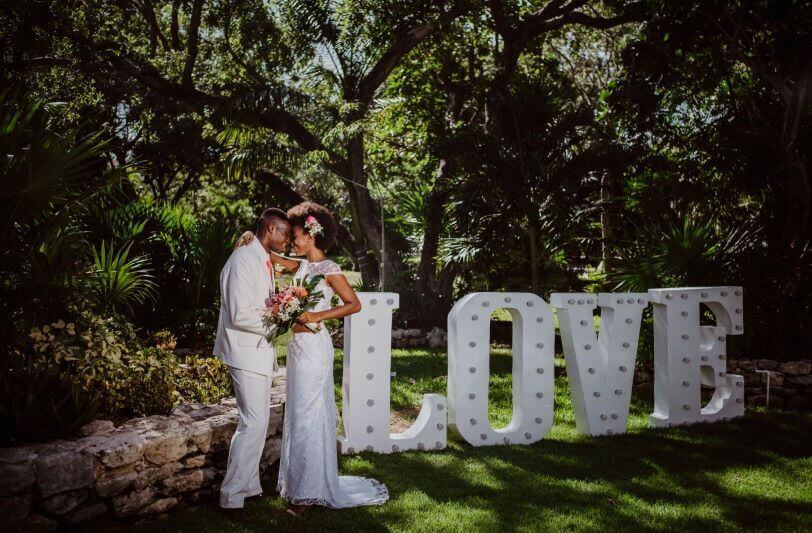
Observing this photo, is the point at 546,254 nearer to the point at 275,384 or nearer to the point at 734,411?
the point at 734,411

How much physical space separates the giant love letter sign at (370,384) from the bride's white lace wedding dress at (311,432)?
3.51 feet

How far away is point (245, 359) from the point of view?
4.46 meters

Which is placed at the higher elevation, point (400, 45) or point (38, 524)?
point (400, 45)

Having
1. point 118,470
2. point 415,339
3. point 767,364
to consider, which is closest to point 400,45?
point 415,339

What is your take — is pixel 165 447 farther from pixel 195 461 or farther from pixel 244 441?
pixel 244 441

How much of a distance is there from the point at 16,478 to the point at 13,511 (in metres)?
0.18

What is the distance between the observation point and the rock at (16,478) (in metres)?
3.78

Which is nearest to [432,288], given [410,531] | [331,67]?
[331,67]

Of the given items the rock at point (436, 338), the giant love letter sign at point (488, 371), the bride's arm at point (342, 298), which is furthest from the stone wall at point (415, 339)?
the bride's arm at point (342, 298)

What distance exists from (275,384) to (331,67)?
9999mm

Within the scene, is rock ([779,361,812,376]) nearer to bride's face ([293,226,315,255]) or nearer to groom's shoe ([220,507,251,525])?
bride's face ([293,226,315,255])

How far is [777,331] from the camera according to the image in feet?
27.1

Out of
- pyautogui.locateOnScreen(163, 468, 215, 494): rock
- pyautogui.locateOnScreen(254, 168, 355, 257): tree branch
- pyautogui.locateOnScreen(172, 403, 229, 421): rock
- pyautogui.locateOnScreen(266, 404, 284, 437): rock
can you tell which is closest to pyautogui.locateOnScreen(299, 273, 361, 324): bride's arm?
pyautogui.locateOnScreen(266, 404, 284, 437): rock

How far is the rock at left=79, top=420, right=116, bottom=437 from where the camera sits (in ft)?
14.6
